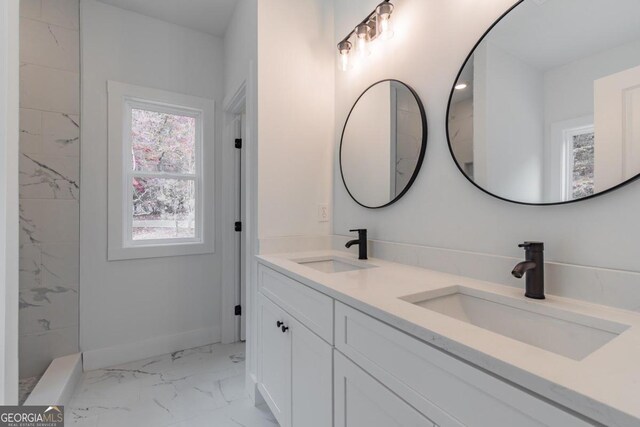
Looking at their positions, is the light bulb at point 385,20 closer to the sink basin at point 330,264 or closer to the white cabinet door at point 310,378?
the sink basin at point 330,264

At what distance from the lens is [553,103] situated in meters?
0.91

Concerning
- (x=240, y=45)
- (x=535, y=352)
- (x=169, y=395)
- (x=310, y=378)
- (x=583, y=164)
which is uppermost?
(x=240, y=45)

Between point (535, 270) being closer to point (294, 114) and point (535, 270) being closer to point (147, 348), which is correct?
point (294, 114)

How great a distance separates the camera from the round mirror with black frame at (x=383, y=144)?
4.56 ft

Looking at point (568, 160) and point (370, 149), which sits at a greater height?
point (370, 149)

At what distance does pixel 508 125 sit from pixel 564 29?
1.00 ft

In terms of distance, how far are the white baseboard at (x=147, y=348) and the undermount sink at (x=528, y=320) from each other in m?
2.25

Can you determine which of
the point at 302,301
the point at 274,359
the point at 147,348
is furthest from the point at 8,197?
the point at 147,348

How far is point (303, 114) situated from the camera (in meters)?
1.87

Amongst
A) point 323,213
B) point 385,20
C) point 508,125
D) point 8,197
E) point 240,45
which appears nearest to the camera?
point 8,197

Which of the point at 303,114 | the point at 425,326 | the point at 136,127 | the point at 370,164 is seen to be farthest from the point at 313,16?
the point at 425,326

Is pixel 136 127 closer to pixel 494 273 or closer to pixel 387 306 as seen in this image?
pixel 387 306

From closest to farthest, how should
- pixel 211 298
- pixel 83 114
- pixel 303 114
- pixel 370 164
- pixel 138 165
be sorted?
pixel 370 164 → pixel 303 114 → pixel 83 114 → pixel 138 165 → pixel 211 298

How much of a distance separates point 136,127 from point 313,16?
167cm
